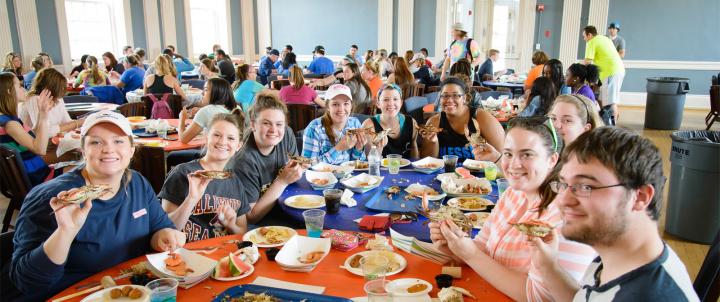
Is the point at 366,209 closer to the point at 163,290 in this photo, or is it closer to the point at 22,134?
the point at 163,290

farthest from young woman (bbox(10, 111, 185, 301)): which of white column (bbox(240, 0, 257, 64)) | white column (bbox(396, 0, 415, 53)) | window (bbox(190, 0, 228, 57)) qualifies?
white column (bbox(240, 0, 257, 64))

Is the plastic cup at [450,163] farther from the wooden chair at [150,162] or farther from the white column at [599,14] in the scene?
the white column at [599,14]

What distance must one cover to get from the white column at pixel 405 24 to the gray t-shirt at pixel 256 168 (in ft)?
36.6

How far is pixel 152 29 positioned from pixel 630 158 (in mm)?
13526

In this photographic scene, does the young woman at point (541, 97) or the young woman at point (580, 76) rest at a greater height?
the young woman at point (580, 76)

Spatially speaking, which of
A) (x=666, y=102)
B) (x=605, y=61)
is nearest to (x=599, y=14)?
(x=605, y=61)

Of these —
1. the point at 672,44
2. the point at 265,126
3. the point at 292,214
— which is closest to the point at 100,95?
the point at 265,126

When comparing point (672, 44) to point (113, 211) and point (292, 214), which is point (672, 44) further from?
point (113, 211)

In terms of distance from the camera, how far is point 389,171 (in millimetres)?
3453

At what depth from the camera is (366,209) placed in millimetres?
2705

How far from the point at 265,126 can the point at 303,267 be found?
4.45ft

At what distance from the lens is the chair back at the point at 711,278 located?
70.0 inches

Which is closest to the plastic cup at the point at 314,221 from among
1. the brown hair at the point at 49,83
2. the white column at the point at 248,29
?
the brown hair at the point at 49,83

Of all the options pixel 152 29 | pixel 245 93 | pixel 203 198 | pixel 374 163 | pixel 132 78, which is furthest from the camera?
pixel 152 29
